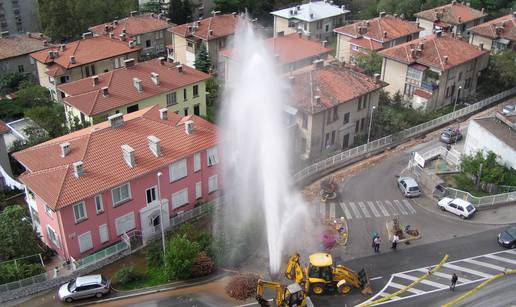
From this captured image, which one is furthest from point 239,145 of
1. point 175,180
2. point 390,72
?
point 390,72

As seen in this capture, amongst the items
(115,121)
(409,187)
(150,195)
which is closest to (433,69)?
(409,187)

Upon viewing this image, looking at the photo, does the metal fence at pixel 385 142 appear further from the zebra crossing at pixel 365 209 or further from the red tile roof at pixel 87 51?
the red tile roof at pixel 87 51

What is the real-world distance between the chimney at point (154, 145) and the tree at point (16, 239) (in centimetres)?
1089

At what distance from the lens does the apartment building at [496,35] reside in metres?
77.9

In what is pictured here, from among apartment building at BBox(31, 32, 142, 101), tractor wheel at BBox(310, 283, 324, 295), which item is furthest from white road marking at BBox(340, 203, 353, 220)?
apartment building at BBox(31, 32, 142, 101)

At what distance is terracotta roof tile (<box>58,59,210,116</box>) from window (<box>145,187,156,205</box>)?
16594 millimetres

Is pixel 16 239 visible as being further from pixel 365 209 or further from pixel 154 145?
pixel 365 209

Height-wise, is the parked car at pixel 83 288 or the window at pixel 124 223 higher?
the window at pixel 124 223

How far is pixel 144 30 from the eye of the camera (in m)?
89.7

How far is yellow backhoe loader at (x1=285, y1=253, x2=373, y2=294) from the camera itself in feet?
113

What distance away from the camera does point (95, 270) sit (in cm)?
3919

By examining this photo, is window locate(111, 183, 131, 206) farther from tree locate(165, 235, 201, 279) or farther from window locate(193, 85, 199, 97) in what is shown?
window locate(193, 85, 199, 97)

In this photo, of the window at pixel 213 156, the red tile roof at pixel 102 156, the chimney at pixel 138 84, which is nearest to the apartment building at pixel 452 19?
the chimney at pixel 138 84

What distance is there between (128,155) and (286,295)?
55.5ft
